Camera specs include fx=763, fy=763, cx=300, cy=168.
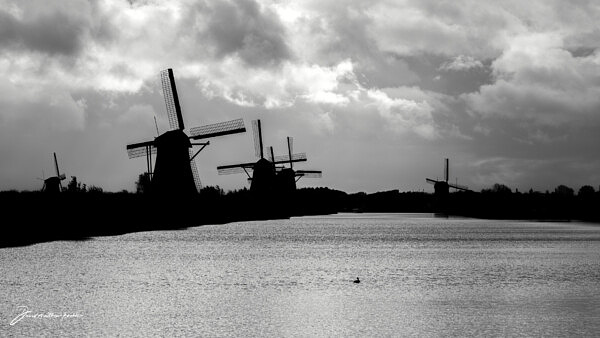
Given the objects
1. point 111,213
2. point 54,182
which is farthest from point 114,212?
point 54,182

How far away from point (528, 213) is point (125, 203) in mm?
88527

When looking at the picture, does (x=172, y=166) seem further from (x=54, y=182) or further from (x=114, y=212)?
(x=54, y=182)

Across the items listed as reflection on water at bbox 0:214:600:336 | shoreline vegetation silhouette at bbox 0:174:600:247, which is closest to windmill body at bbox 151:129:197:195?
shoreline vegetation silhouette at bbox 0:174:600:247

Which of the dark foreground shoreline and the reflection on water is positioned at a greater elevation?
the dark foreground shoreline

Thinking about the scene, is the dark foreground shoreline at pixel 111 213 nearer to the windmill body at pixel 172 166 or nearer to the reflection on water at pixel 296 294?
the windmill body at pixel 172 166

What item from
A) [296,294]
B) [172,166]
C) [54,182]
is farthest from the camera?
[54,182]

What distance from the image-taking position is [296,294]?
1947 cm

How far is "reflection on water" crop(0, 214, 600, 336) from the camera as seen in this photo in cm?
1413

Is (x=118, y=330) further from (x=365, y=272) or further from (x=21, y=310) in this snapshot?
(x=365, y=272)

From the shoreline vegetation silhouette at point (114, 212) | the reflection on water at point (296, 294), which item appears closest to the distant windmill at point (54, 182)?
the shoreline vegetation silhouette at point (114, 212)

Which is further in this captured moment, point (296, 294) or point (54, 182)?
point (54, 182)

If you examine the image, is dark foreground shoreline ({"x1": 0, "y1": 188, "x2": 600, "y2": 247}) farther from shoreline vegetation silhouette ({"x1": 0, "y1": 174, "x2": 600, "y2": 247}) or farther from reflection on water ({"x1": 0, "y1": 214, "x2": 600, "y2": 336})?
reflection on water ({"x1": 0, "y1": 214, "x2": 600, "y2": 336})

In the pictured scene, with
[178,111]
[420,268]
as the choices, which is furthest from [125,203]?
[420,268]

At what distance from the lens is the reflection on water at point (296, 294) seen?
14.1 metres
